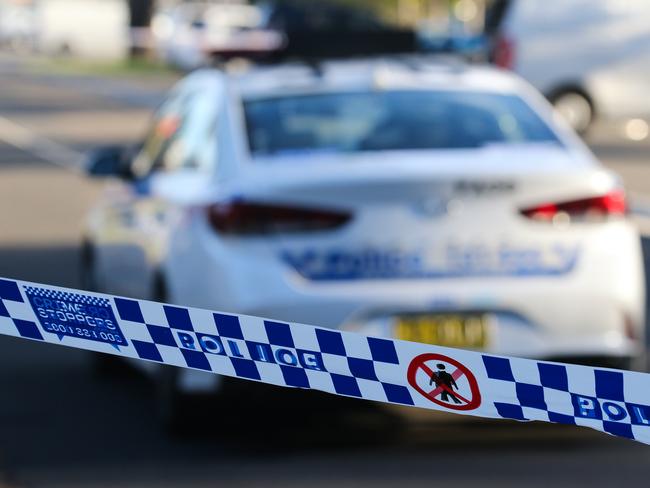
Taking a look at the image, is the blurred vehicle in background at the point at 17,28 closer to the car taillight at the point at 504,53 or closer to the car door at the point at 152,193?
the car taillight at the point at 504,53

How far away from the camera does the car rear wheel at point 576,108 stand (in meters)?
26.2

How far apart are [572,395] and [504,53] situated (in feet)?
74.2

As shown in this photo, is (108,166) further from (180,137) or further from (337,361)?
(337,361)

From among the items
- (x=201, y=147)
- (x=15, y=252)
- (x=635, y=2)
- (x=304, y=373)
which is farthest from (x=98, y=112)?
(x=304, y=373)

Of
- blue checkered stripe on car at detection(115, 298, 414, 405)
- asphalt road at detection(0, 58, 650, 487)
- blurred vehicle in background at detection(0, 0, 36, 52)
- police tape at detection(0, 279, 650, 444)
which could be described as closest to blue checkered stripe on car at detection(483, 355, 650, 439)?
police tape at detection(0, 279, 650, 444)

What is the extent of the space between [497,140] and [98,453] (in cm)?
194

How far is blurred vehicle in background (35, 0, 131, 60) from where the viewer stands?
68.9 m

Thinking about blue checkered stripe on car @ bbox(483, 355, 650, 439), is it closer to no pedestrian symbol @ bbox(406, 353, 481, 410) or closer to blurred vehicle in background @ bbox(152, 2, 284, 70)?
no pedestrian symbol @ bbox(406, 353, 481, 410)

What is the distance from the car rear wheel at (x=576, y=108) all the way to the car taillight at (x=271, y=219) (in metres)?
19.3

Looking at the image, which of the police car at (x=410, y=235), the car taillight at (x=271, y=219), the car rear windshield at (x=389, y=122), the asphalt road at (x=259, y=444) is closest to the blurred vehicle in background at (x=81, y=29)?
the asphalt road at (x=259, y=444)

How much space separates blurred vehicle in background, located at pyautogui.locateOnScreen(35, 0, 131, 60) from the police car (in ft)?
199

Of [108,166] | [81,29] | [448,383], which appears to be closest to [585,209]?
[108,166]

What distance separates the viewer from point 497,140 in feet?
25.3

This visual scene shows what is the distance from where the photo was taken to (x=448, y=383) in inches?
153
